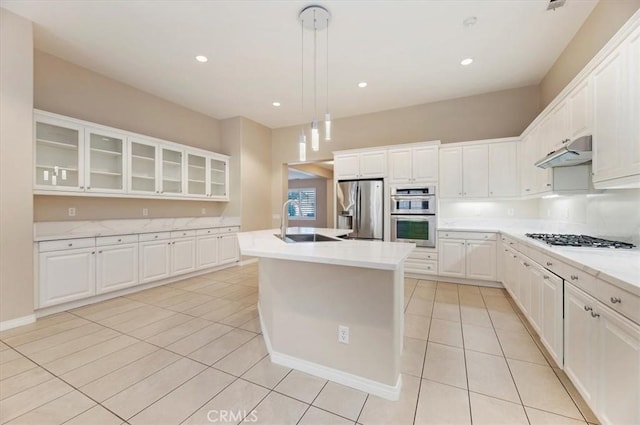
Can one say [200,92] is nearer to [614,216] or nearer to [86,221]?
[86,221]

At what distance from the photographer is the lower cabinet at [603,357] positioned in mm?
1146

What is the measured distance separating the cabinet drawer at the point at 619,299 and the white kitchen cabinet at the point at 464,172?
299 cm

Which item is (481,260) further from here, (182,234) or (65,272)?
(65,272)

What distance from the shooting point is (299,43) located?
3.02m

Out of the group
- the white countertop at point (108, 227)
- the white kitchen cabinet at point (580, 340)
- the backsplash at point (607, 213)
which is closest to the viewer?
the white kitchen cabinet at point (580, 340)

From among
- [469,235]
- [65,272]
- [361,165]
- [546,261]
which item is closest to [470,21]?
[546,261]

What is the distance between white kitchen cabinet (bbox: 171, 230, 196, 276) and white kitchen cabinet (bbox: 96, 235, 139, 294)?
1.82 ft

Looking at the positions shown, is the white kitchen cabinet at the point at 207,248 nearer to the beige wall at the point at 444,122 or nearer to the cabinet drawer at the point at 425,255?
the beige wall at the point at 444,122

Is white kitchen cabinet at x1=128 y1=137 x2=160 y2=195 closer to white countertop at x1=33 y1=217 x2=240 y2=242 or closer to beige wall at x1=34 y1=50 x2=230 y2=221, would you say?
beige wall at x1=34 y1=50 x2=230 y2=221

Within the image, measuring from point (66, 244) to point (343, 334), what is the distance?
3.34 meters

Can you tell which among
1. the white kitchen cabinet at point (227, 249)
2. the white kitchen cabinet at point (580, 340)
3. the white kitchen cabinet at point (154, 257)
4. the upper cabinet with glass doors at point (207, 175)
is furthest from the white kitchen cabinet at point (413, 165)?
the white kitchen cabinet at point (154, 257)

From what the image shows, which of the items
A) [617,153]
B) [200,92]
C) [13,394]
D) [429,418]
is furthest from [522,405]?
[200,92]

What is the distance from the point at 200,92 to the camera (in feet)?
14.2

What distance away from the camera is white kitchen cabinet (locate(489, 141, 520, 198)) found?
3.88 meters
